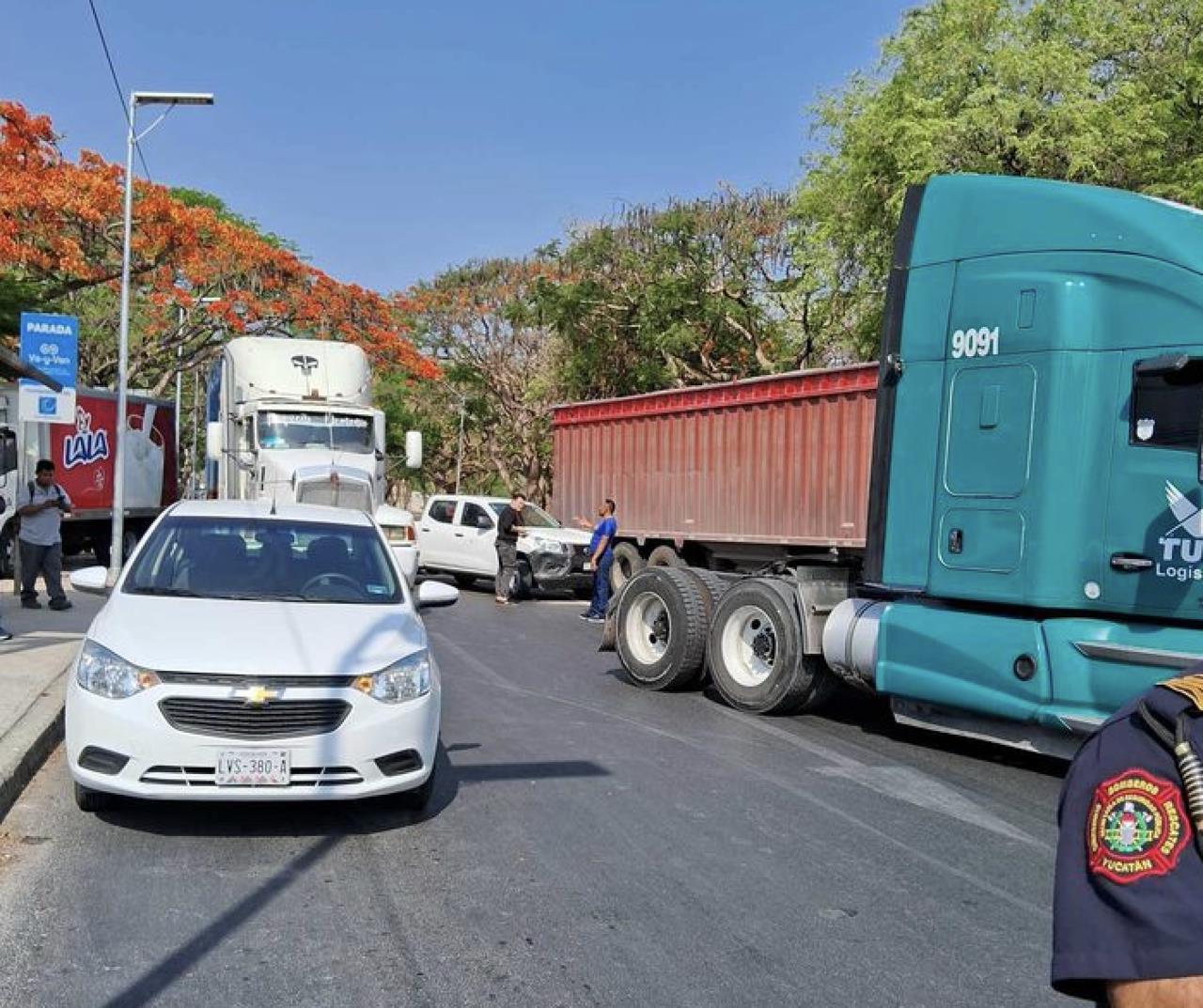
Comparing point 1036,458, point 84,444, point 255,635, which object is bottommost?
point 255,635

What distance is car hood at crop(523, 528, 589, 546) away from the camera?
62.0ft

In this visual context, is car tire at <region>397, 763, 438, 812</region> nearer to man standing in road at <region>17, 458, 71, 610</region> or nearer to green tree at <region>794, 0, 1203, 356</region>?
man standing in road at <region>17, 458, 71, 610</region>

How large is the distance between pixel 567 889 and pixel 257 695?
161 centimetres

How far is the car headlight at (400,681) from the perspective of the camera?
5.59 meters

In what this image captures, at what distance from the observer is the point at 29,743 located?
21.7 ft

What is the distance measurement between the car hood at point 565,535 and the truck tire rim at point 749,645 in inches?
366

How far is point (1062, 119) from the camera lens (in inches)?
650

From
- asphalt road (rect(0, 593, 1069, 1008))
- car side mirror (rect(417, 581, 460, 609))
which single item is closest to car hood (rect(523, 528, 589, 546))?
asphalt road (rect(0, 593, 1069, 1008))

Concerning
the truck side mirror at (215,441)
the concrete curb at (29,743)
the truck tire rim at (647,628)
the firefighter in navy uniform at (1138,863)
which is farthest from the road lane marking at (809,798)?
the truck side mirror at (215,441)

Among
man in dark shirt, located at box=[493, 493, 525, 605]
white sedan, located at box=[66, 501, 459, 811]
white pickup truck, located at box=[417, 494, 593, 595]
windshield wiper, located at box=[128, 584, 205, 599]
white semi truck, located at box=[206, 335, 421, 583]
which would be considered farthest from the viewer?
white pickup truck, located at box=[417, 494, 593, 595]

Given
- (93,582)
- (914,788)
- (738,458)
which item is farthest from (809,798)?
(738,458)

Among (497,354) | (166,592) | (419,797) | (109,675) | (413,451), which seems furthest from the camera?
(497,354)

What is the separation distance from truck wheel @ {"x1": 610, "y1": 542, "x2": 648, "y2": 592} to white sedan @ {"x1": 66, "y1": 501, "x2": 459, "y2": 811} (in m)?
9.96

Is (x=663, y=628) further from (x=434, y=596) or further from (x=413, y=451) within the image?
(x=413, y=451)
